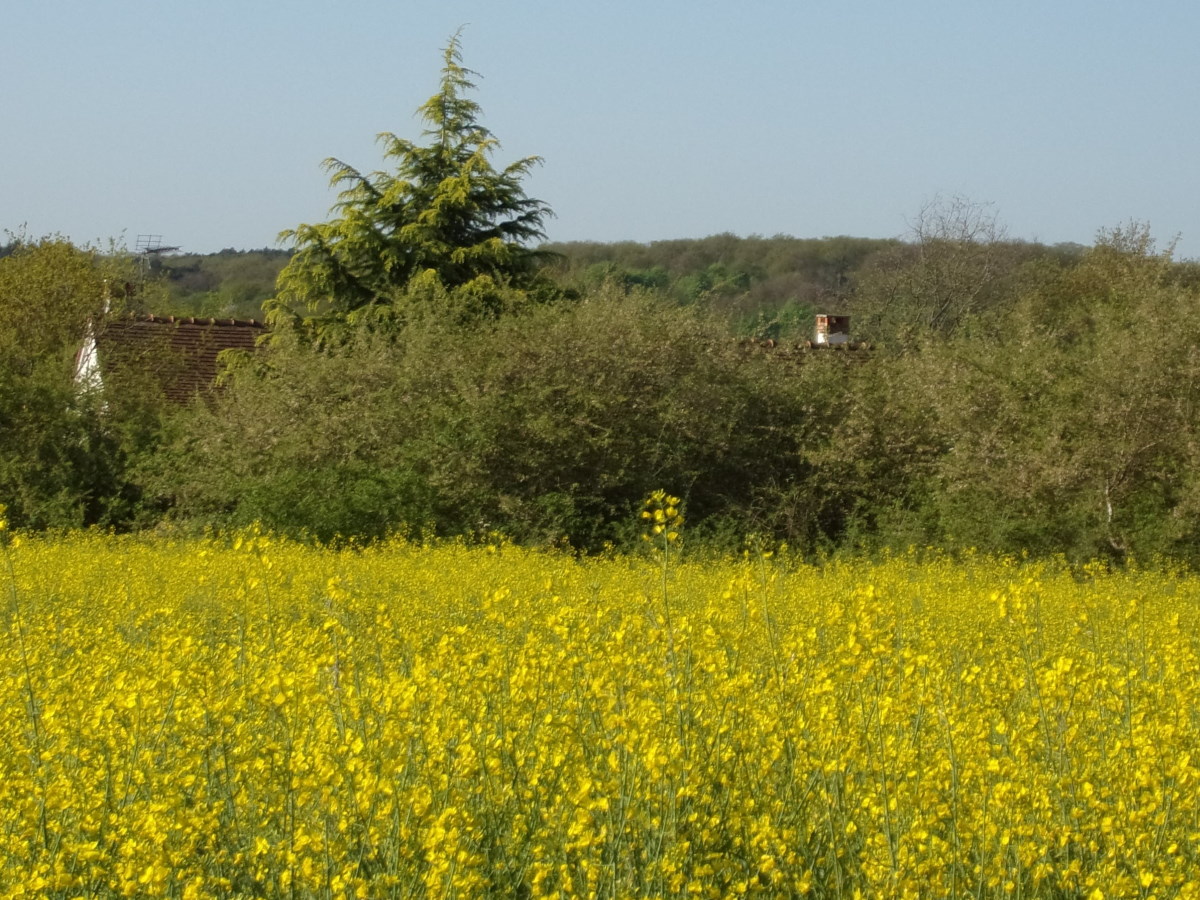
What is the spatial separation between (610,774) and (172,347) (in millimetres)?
23426

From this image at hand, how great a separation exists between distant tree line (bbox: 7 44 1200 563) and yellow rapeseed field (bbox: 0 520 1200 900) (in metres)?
11.0

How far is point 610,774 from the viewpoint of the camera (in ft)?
12.0

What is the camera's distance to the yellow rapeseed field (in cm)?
328

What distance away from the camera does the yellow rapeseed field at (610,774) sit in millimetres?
3281

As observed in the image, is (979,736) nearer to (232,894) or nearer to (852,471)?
(232,894)

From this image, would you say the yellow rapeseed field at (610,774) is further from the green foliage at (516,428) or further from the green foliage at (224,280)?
the green foliage at (224,280)

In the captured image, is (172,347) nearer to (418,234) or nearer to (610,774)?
(418,234)

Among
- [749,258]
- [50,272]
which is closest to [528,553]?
[50,272]

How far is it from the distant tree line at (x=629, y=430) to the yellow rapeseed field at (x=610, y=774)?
11.0 metres

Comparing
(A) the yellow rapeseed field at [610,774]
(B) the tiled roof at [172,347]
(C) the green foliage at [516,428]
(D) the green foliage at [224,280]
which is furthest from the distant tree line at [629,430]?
(D) the green foliage at [224,280]

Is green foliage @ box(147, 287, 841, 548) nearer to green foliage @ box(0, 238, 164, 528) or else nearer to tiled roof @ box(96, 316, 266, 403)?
green foliage @ box(0, 238, 164, 528)

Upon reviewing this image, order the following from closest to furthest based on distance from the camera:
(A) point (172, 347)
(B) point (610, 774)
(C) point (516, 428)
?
(B) point (610, 774)
(C) point (516, 428)
(A) point (172, 347)

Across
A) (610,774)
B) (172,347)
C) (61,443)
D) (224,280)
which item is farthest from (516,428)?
(224,280)

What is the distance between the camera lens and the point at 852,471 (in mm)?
18688
